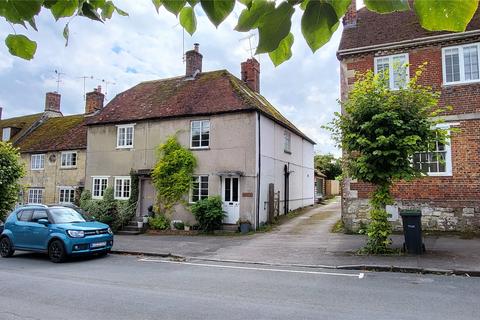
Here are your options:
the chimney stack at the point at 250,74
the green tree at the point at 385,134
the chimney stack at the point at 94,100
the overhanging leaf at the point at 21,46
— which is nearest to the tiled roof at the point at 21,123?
the chimney stack at the point at 94,100

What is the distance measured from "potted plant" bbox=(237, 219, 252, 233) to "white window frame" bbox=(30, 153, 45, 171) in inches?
731

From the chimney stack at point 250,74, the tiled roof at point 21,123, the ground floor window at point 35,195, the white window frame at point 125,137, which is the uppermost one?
the chimney stack at point 250,74

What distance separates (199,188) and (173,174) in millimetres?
1688

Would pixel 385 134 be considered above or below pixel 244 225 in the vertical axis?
above

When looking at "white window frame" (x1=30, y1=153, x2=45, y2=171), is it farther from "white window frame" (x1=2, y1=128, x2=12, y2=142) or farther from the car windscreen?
the car windscreen

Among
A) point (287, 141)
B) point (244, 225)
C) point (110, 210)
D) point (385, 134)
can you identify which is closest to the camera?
point (385, 134)

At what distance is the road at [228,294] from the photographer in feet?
22.3

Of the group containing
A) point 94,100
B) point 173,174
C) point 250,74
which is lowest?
point 173,174

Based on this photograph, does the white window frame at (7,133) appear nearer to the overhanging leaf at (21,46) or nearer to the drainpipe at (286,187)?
the drainpipe at (286,187)

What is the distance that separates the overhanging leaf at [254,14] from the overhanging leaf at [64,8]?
0.74 meters

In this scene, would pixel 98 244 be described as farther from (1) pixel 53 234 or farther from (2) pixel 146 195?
(2) pixel 146 195

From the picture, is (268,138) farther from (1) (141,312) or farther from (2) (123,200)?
(1) (141,312)

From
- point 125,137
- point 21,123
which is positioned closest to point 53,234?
point 125,137

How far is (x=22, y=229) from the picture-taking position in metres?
13.9
